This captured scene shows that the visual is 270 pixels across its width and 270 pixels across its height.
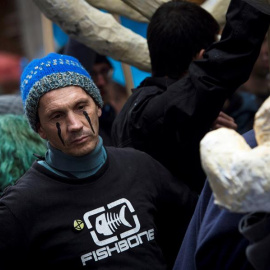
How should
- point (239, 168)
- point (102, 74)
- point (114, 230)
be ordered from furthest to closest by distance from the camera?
point (102, 74) → point (114, 230) → point (239, 168)

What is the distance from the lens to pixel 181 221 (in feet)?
8.13

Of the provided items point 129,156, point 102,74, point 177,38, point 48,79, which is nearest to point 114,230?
point 129,156

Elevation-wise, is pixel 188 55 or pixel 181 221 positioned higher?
pixel 188 55

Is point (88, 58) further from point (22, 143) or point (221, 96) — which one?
point (221, 96)

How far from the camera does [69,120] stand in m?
2.27

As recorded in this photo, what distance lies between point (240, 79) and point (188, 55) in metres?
0.42

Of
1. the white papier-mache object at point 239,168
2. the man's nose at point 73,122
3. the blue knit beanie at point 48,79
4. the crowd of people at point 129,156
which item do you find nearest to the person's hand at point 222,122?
the crowd of people at point 129,156

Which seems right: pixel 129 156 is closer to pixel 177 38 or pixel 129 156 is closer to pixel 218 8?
pixel 177 38

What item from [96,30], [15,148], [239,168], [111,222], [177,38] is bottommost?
[15,148]

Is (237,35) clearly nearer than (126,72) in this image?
Yes

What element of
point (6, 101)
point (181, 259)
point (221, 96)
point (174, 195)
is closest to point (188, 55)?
point (221, 96)

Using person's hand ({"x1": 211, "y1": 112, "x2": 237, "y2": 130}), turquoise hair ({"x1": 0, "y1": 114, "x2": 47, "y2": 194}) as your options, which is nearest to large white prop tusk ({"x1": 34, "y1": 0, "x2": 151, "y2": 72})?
turquoise hair ({"x1": 0, "y1": 114, "x2": 47, "y2": 194})

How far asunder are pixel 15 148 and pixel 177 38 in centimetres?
70

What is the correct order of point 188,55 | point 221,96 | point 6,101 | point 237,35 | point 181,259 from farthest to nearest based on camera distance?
point 6,101 → point 188,55 → point 221,96 → point 237,35 → point 181,259
